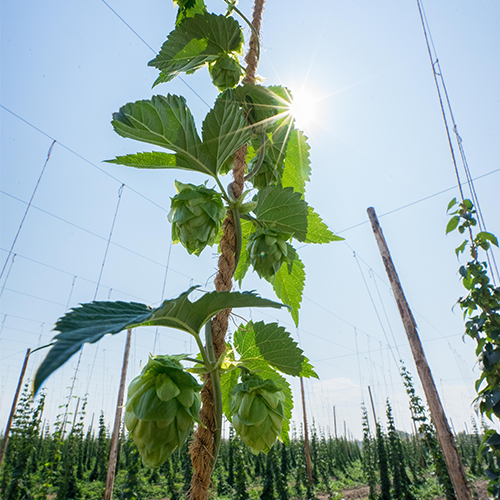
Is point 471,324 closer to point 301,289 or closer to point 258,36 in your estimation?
point 301,289

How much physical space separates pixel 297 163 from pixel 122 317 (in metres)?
0.56

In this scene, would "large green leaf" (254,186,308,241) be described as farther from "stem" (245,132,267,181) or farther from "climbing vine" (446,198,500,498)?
"climbing vine" (446,198,500,498)

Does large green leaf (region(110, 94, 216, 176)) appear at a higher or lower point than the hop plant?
lower

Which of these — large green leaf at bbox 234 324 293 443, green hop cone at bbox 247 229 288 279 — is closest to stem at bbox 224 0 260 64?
green hop cone at bbox 247 229 288 279

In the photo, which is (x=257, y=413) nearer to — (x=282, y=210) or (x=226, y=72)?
(x=282, y=210)

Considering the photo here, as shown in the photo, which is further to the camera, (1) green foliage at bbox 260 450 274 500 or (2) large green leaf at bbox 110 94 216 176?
(1) green foliage at bbox 260 450 274 500

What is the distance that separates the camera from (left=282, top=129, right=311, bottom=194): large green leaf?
715mm

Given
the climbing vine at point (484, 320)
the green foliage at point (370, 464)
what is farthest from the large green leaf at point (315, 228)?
the green foliage at point (370, 464)

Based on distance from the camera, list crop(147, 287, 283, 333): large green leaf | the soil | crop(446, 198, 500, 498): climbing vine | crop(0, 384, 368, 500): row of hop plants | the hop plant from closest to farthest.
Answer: crop(147, 287, 283, 333): large green leaf
the hop plant
crop(446, 198, 500, 498): climbing vine
crop(0, 384, 368, 500): row of hop plants
the soil

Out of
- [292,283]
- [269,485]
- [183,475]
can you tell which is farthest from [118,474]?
[292,283]

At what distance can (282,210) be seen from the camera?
0.55 metres

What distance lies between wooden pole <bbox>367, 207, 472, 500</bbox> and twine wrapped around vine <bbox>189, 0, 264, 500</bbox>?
2518 millimetres

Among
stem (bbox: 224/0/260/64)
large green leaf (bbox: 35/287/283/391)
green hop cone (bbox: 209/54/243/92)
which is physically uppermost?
stem (bbox: 224/0/260/64)

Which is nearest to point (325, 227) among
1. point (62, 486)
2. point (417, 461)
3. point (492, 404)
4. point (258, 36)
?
point (258, 36)
